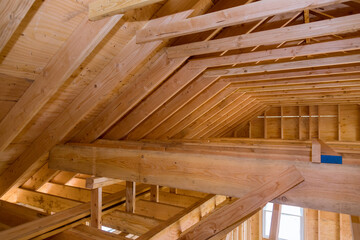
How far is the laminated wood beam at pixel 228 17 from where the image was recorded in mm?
1454

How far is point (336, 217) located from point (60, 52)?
25.1 feet

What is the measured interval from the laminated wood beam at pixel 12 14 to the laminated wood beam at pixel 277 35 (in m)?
1.26

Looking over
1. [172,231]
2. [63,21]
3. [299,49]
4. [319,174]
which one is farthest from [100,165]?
[299,49]

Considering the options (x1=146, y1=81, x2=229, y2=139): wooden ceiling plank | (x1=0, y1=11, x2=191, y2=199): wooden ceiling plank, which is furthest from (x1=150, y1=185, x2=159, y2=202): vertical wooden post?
(x1=0, y1=11, x2=191, y2=199): wooden ceiling plank

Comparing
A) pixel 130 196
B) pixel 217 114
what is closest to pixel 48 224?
pixel 130 196

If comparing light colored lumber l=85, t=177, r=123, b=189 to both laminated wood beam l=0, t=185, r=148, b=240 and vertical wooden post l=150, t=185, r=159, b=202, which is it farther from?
vertical wooden post l=150, t=185, r=159, b=202

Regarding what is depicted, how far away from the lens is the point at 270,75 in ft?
11.3

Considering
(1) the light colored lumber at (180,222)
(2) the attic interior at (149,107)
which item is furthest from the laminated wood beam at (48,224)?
(1) the light colored lumber at (180,222)

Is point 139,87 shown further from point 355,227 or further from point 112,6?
point 355,227

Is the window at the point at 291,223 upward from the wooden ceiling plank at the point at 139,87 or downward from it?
downward

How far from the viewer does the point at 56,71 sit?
1901 millimetres

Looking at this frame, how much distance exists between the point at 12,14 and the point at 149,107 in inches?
68.2

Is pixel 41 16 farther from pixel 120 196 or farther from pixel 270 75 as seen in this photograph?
pixel 270 75

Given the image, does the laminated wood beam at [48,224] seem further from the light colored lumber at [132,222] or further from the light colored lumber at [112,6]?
the light colored lumber at [112,6]
